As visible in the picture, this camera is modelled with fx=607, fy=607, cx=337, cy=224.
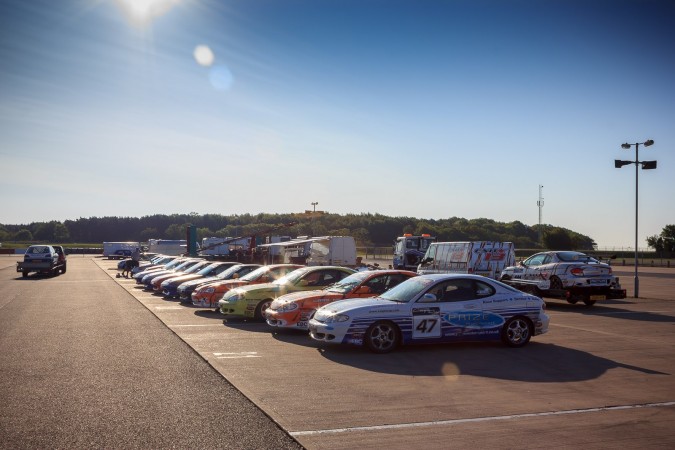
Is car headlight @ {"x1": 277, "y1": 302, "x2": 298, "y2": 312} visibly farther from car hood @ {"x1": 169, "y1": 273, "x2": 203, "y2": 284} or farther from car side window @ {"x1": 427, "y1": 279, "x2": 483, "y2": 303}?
car hood @ {"x1": 169, "y1": 273, "x2": 203, "y2": 284}

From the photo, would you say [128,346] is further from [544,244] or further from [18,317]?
[544,244]

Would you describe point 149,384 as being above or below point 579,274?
below

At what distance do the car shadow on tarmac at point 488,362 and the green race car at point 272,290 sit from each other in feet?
12.8

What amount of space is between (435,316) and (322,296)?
10.5ft

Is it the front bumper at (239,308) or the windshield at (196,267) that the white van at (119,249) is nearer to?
the windshield at (196,267)

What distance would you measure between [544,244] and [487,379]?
238ft

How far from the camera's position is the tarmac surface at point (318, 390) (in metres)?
6.31

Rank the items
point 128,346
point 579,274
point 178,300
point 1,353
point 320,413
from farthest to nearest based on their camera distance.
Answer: point 178,300, point 579,274, point 128,346, point 1,353, point 320,413

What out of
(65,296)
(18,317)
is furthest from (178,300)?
(18,317)

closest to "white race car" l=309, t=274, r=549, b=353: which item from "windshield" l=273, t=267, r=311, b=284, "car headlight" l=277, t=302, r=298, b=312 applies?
"car headlight" l=277, t=302, r=298, b=312

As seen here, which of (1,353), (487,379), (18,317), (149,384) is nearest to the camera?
(149,384)

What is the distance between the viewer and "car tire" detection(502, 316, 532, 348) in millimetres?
12008

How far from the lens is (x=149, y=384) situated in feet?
28.1

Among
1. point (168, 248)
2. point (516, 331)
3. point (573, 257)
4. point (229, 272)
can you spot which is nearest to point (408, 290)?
point (516, 331)
